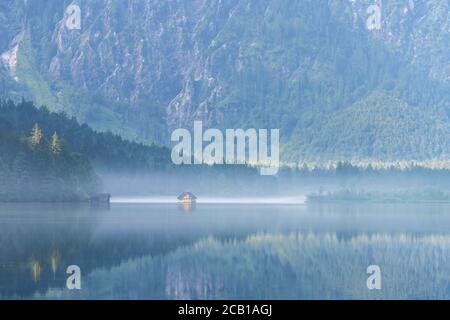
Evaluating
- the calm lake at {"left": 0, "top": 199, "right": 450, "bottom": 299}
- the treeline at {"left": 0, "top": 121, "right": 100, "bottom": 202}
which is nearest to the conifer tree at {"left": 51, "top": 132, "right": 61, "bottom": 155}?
the treeline at {"left": 0, "top": 121, "right": 100, "bottom": 202}

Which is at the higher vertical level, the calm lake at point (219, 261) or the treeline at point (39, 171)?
the treeline at point (39, 171)

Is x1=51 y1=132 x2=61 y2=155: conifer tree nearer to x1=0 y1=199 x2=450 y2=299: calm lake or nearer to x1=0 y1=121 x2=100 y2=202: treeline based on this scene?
x1=0 y1=121 x2=100 y2=202: treeline

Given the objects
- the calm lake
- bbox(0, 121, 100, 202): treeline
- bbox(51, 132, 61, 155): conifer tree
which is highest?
bbox(51, 132, 61, 155): conifer tree

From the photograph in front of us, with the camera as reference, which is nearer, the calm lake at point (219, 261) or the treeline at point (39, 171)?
the calm lake at point (219, 261)

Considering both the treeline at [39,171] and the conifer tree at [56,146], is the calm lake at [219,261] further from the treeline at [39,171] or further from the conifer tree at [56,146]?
the conifer tree at [56,146]

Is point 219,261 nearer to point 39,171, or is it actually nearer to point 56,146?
point 39,171

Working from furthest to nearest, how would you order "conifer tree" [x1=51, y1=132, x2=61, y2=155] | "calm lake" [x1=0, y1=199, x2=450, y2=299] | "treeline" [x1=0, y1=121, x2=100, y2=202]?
"conifer tree" [x1=51, y1=132, x2=61, y2=155], "treeline" [x1=0, y1=121, x2=100, y2=202], "calm lake" [x1=0, y1=199, x2=450, y2=299]

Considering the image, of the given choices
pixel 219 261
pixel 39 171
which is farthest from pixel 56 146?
pixel 219 261

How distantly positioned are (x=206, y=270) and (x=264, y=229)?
36712mm

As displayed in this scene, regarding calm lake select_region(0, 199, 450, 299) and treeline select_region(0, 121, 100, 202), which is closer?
calm lake select_region(0, 199, 450, 299)

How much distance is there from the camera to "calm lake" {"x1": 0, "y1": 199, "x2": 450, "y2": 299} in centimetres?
5038

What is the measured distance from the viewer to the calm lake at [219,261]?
50.4 metres

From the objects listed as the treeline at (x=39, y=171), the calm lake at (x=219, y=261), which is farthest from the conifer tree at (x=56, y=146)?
the calm lake at (x=219, y=261)

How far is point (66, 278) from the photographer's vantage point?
52.6 meters
